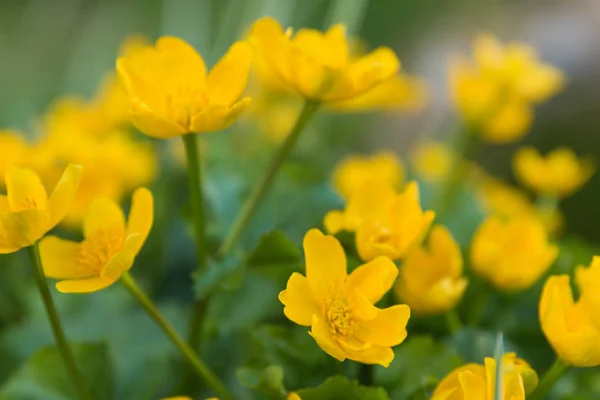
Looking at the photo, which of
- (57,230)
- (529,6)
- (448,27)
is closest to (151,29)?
(448,27)

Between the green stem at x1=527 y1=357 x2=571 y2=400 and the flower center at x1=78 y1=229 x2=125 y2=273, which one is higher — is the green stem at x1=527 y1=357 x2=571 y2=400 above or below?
below

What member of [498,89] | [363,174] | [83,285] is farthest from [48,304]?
Answer: [498,89]

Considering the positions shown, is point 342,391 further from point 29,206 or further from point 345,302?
point 29,206

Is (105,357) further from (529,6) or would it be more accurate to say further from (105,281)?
(529,6)

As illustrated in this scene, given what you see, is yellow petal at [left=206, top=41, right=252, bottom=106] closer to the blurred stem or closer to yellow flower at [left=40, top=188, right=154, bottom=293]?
yellow flower at [left=40, top=188, right=154, bottom=293]

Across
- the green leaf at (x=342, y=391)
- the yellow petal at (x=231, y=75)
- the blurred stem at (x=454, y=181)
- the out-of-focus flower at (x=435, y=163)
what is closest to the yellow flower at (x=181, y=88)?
the yellow petal at (x=231, y=75)

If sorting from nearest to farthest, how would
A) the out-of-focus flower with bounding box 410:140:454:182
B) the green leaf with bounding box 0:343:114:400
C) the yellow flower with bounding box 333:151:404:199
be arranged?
the green leaf with bounding box 0:343:114:400, the yellow flower with bounding box 333:151:404:199, the out-of-focus flower with bounding box 410:140:454:182

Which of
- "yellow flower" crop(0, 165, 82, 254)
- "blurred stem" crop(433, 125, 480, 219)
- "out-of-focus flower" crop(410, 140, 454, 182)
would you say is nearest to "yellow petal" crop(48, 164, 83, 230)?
"yellow flower" crop(0, 165, 82, 254)
